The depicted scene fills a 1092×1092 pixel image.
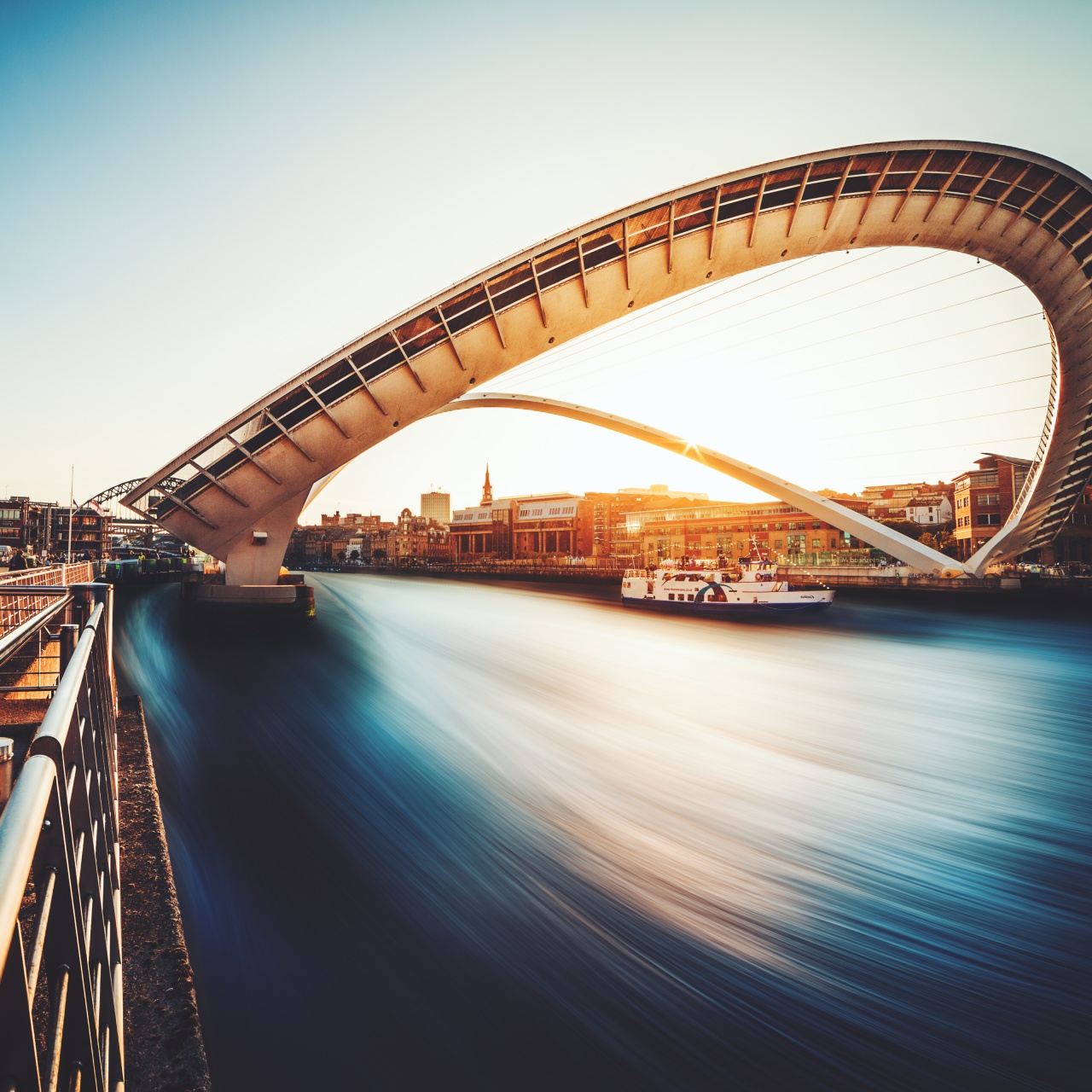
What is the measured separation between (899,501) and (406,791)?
424ft

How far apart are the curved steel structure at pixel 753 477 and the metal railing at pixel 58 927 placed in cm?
3572

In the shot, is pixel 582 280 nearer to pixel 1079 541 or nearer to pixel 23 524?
pixel 1079 541

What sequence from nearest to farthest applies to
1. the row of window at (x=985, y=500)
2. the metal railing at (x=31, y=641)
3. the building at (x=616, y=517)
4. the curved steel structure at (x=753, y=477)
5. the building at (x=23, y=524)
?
the metal railing at (x=31, y=641)
the curved steel structure at (x=753, y=477)
the row of window at (x=985, y=500)
the building at (x=23, y=524)
the building at (x=616, y=517)

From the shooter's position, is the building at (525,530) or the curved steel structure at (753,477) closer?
the curved steel structure at (753,477)

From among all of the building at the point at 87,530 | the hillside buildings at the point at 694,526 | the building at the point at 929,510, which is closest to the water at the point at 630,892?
the hillside buildings at the point at 694,526

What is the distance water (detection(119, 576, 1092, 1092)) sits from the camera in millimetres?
3443

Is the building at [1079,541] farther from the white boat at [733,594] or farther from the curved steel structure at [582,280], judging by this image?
the curved steel structure at [582,280]

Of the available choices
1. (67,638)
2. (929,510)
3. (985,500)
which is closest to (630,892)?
(67,638)

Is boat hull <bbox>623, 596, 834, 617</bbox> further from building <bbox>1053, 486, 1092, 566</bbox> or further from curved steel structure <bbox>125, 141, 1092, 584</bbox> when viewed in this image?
building <bbox>1053, 486, 1092, 566</bbox>

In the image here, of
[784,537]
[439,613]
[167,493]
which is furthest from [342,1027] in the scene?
[784,537]

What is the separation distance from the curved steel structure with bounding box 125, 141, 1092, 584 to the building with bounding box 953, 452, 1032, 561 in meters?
42.1

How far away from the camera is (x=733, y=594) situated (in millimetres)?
35625

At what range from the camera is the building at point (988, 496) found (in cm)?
6538

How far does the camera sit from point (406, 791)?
763cm
